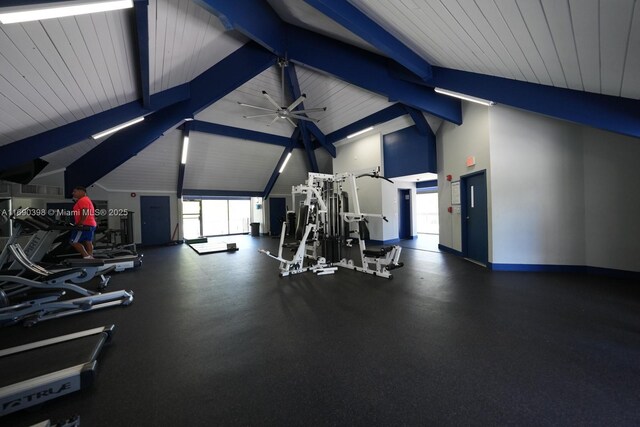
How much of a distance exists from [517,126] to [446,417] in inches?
189

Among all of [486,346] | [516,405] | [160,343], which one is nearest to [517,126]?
[486,346]

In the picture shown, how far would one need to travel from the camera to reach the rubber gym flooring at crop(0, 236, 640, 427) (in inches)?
55.4

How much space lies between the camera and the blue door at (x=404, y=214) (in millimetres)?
8586

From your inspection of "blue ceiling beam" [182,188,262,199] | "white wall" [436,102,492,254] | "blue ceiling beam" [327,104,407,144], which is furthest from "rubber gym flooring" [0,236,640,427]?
"blue ceiling beam" [182,188,262,199]

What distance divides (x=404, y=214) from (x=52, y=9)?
8.73 m

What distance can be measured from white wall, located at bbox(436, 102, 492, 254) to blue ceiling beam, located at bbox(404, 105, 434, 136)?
0.36 metres

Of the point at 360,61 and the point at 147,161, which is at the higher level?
the point at 360,61

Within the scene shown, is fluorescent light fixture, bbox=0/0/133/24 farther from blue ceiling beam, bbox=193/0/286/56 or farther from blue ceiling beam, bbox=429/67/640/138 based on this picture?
blue ceiling beam, bbox=429/67/640/138

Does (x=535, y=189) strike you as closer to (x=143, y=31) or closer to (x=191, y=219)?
(x=143, y=31)

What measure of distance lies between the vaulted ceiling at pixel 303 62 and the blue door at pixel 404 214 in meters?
2.74

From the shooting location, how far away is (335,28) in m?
4.10

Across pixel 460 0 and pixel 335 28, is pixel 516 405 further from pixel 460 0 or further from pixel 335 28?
pixel 335 28

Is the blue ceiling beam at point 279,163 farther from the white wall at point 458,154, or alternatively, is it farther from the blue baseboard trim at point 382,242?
the white wall at point 458,154

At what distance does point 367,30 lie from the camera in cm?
307
